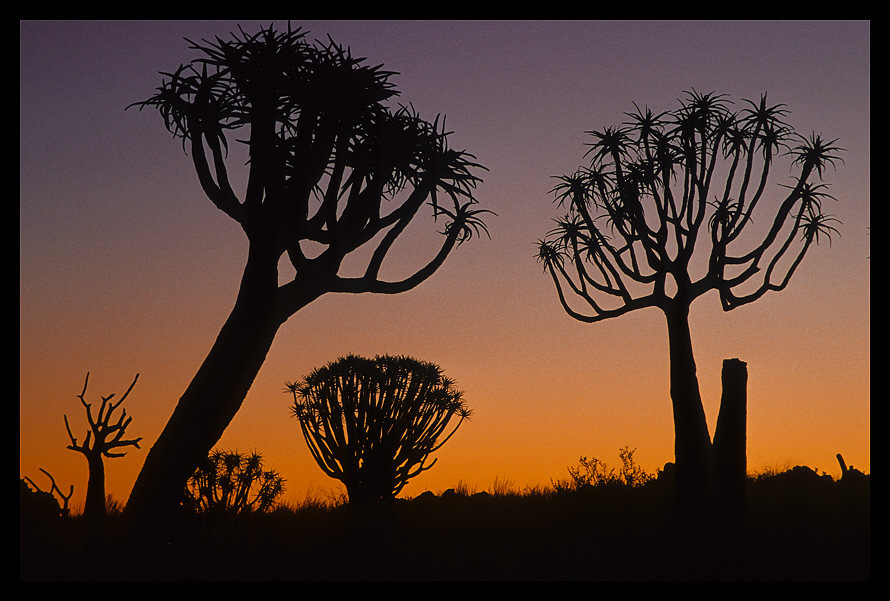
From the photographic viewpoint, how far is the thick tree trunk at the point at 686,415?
11859 mm

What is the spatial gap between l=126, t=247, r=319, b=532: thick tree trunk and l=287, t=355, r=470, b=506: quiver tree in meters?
6.54

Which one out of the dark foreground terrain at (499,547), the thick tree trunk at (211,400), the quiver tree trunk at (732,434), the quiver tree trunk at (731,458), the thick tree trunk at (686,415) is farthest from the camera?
the thick tree trunk at (686,415)

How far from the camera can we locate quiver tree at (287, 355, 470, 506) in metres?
17.4

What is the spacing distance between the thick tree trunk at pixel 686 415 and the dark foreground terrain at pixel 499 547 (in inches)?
22.8

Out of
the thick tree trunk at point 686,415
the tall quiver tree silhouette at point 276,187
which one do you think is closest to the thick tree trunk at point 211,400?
the tall quiver tree silhouette at point 276,187

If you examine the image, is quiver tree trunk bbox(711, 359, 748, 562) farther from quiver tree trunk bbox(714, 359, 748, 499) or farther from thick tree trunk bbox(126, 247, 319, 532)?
thick tree trunk bbox(126, 247, 319, 532)

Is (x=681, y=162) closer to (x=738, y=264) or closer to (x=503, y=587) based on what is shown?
(x=738, y=264)

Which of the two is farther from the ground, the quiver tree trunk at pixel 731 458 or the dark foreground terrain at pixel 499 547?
the quiver tree trunk at pixel 731 458

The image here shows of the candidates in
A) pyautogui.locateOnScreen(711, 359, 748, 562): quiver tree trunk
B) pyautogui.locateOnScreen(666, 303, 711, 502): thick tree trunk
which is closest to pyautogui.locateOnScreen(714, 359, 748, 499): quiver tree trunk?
pyautogui.locateOnScreen(711, 359, 748, 562): quiver tree trunk

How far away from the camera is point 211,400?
35.7 feet

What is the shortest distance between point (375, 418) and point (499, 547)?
278 inches

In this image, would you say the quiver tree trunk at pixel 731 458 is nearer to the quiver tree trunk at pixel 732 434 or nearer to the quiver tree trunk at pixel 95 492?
the quiver tree trunk at pixel 732 434

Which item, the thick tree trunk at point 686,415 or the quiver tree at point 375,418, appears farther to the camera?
A: the quiver tree at point 375,418

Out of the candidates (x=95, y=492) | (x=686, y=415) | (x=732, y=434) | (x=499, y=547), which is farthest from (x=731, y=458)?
(x=95, y=492)
